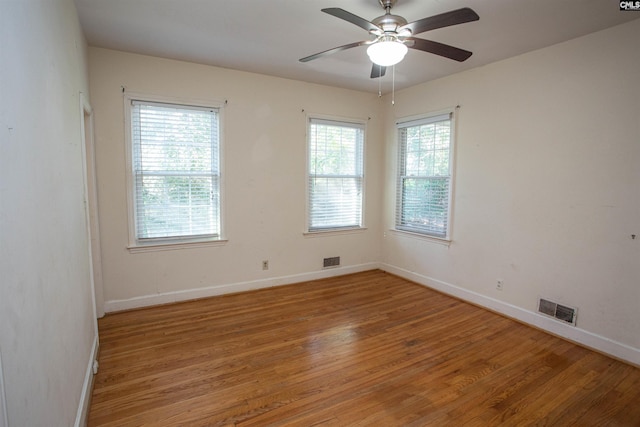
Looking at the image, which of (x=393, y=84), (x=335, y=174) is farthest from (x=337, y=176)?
(x=393, y=84)

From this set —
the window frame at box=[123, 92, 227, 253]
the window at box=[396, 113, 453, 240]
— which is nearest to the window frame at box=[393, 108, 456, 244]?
the window at box=[396, 113, 453, 240]

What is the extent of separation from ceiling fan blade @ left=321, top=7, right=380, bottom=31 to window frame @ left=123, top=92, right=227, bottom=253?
222 centimetres

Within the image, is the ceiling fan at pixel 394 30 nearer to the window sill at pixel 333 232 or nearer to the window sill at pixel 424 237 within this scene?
the window sill at pixel 424 237

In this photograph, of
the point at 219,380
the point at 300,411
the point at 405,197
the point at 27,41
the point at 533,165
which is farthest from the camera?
the point at 405,197

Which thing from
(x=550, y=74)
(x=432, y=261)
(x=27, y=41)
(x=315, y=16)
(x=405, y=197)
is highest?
(x=315, y=16)

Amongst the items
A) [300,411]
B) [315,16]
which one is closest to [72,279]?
[300,411]

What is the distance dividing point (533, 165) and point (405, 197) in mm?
1731

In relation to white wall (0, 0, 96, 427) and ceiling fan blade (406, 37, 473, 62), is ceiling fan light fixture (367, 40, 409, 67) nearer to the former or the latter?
ceiling fan blade (406, 37, 473, 62)

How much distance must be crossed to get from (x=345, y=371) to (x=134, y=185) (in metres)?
2.78

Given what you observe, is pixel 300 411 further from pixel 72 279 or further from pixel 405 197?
pixel 405 197

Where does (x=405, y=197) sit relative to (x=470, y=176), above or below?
below

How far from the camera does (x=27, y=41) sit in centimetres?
128

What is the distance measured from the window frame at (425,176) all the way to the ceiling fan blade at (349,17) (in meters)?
2.21

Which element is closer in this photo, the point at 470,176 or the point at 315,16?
the point at 315,16
